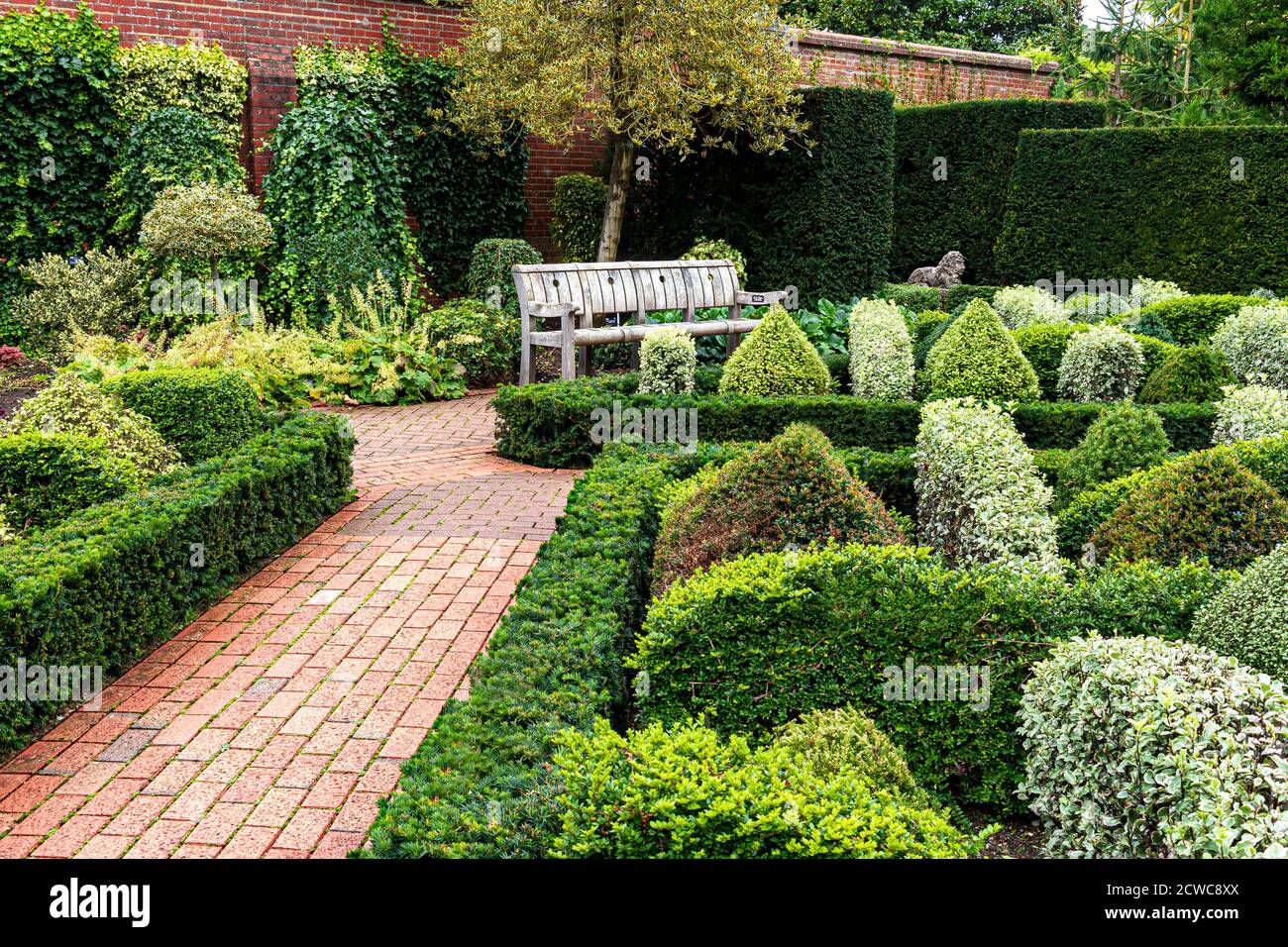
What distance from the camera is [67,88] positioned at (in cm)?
1136

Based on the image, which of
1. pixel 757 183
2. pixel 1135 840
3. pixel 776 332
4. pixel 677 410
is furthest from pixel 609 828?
pixel 757 183

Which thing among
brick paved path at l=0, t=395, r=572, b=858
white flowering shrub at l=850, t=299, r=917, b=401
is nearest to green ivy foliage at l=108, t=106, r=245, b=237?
brick paved path at l=0, t=395, r=572, b=858

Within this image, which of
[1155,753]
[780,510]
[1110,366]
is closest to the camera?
[1155,753]

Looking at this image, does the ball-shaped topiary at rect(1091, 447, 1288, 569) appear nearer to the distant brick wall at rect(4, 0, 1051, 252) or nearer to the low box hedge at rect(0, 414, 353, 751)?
the low box hedge at rect(0, 414, 353, 751)

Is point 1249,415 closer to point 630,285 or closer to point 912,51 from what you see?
point 630,285

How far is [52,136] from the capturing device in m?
11.3

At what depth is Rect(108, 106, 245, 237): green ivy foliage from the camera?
11469 millimetres

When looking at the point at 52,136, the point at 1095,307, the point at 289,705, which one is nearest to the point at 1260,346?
the point at 1095,307

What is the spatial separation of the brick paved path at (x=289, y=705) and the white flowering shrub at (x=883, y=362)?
245 centimetres

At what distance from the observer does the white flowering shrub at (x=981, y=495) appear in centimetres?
425

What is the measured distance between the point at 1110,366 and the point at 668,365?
298 centimetres

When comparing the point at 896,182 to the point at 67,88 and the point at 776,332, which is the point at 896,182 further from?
the point at 67,88

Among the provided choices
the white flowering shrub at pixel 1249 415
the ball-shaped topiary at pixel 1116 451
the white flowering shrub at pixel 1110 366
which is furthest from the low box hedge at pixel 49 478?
the white flowering shrub at pixel 1110 366

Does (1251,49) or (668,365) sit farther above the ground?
(1251,49)
